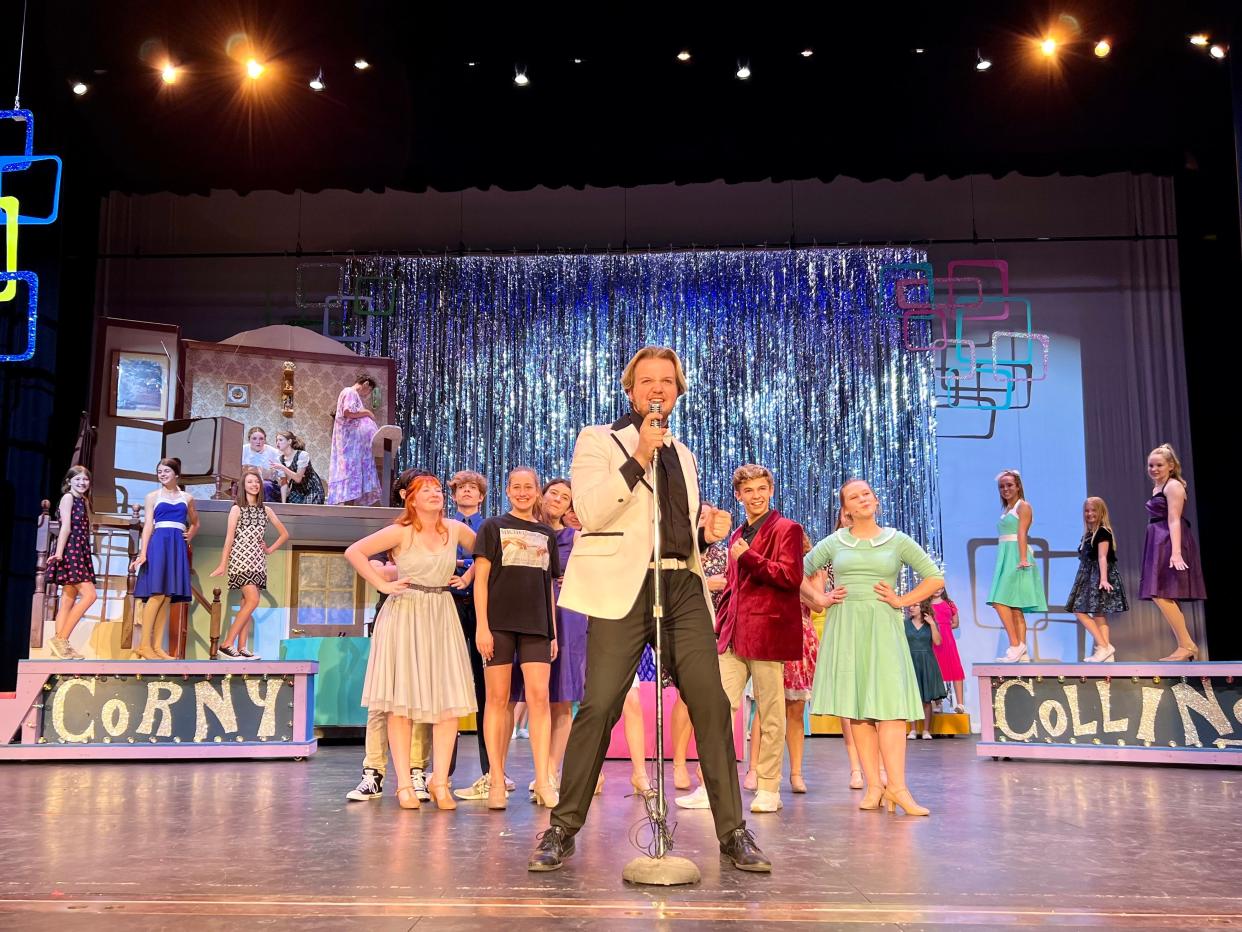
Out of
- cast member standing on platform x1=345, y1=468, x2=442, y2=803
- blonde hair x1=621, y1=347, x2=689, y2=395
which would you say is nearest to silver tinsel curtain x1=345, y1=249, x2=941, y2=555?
cast member standing on platform x1=345, y1=468, x2=442, y2=803

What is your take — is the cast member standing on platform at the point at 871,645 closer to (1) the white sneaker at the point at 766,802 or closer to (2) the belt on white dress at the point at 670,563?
(1) the white sneaker at the point at 766,802

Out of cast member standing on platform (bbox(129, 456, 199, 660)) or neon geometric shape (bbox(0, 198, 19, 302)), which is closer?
neon geometric shape (bbox(0, 198, 19, 302))

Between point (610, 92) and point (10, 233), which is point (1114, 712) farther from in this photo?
point (10, 233)

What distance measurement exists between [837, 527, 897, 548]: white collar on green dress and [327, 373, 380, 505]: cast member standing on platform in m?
7.13

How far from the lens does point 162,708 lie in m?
6.80

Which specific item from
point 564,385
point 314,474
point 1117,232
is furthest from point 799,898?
point 1117,232

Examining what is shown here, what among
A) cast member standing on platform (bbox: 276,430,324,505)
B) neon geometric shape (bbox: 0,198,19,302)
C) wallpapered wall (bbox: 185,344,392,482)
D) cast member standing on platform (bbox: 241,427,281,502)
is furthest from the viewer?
wallpapered wall (bbox: 185,344,392,482)

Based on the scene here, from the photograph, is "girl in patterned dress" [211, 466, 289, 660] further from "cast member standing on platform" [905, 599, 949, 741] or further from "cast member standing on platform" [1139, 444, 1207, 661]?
"cast member standing on platform" [1139, 444, 1207, 661]

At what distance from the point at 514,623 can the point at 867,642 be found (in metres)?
1.41

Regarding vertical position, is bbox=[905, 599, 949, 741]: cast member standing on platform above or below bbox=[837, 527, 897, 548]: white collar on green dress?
below

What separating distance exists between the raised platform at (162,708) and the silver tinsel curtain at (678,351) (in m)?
5.78

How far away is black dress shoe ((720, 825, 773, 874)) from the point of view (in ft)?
9.74

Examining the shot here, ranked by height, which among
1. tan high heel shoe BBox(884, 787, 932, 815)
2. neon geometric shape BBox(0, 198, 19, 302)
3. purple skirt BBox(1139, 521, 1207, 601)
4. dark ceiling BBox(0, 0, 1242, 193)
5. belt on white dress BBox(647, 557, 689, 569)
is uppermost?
dark ceiling BBox(0, 0, 1242, 193)

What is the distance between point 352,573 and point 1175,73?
8114 millimetres
